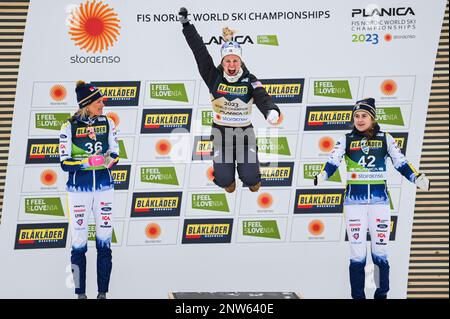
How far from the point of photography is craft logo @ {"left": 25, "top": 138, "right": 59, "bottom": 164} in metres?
7.91

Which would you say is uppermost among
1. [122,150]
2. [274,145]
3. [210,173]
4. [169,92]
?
[169,92]

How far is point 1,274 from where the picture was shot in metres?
7.93

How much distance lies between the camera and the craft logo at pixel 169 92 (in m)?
7.95

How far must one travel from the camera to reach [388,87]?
7.98m

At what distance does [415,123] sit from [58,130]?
10.9 ft

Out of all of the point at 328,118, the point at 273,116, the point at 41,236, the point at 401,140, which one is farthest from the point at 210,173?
the point at 401,140

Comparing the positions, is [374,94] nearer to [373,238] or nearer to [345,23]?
[345,23]

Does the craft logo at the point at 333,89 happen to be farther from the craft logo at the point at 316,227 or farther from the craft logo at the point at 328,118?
the craft logo at the point at 316,227

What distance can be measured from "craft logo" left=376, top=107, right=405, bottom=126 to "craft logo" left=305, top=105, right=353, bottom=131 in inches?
10.8

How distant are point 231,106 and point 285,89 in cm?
60

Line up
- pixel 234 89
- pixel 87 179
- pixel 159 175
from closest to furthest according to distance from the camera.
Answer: pixel 87 179, pixel 234 89, pixel 159 175

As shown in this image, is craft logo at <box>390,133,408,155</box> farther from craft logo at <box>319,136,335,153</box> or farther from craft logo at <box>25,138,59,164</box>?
craft logo at <box>25,138,59,164</box>

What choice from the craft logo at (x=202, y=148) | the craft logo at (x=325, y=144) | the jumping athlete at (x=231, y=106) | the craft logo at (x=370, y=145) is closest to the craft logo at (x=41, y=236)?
the craft logo at (x=202, y=148)

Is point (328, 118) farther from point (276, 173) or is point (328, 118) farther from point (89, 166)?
point (89, 166)
